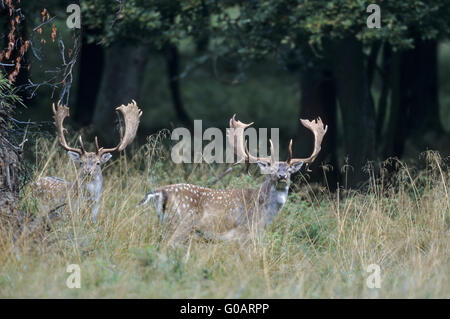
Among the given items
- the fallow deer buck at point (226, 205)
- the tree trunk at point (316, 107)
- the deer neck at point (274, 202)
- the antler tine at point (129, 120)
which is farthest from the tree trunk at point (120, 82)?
the deer neck at point (274, 202)

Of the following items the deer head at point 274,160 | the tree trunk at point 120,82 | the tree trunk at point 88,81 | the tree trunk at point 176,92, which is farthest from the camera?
the tree trunk at point 176,92

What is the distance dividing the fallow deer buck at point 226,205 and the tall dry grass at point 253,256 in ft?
0.84

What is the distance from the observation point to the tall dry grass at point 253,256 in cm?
639

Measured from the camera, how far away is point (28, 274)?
6410 mm

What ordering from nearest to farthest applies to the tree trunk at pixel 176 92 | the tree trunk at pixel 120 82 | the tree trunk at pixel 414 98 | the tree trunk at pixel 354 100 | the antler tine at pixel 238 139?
the antler tine at pixel 238 139
the tree trunk at pixel 354 100
the tree trunk at pixel 414 98
the tree trunk at pixel 120 82
the tree trunk at pixel 176 92

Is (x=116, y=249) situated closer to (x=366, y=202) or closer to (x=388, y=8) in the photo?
(x=366, y=202)

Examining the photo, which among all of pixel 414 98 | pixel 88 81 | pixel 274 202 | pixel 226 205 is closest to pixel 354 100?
pixel 414 98

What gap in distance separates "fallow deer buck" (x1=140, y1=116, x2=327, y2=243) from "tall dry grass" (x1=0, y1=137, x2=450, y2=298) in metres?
0.26

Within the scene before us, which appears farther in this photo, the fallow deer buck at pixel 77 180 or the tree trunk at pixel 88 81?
the tree trunk at pixel 88 81

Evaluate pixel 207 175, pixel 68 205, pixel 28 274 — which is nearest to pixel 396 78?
pixel 207 175

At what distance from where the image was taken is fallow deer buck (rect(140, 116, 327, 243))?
842 cm

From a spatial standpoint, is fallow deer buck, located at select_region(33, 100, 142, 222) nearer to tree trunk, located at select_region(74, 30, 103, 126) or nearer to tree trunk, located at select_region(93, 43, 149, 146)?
tree trunk, located at select_region(93, 43, 149, 146)

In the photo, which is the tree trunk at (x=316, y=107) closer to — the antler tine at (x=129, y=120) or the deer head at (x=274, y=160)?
the deer head at (x=274, y=160)

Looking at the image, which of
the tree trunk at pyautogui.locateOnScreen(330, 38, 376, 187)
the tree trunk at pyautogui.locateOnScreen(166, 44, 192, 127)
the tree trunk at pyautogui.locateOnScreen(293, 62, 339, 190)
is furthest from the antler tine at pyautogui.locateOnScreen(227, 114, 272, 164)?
the tree trunk at pyautogui.locateOnScreen(166, 44, 192, 127)
